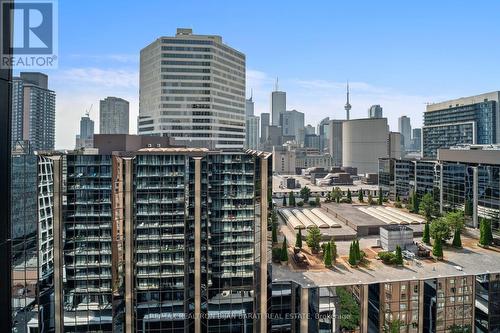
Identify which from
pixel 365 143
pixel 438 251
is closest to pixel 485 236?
pixel 438 251

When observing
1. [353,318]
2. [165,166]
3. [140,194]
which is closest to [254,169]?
[165,166]

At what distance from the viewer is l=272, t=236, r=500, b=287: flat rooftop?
3198 centimetres

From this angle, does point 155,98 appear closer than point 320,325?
No

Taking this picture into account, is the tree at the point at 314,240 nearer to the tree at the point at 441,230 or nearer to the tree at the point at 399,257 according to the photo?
the tree at the point at 399,257

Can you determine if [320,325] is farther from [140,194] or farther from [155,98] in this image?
[155,98]

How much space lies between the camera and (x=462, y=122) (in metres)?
129

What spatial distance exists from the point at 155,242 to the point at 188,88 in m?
49.6

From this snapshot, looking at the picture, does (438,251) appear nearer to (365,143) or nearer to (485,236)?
(485,236)

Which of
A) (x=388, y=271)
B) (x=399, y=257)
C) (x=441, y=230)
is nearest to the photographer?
(x=388, y=271)

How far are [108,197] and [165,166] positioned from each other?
5.82m

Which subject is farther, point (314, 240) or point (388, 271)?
point (314, 240)

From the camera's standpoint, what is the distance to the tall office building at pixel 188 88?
73.1 metres

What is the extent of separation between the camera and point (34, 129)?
9112 centimetres

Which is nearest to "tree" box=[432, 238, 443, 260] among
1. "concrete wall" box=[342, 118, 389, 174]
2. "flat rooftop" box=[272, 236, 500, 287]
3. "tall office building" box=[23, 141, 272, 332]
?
"flat rooftop" box=[272, 236, 500, 287]
